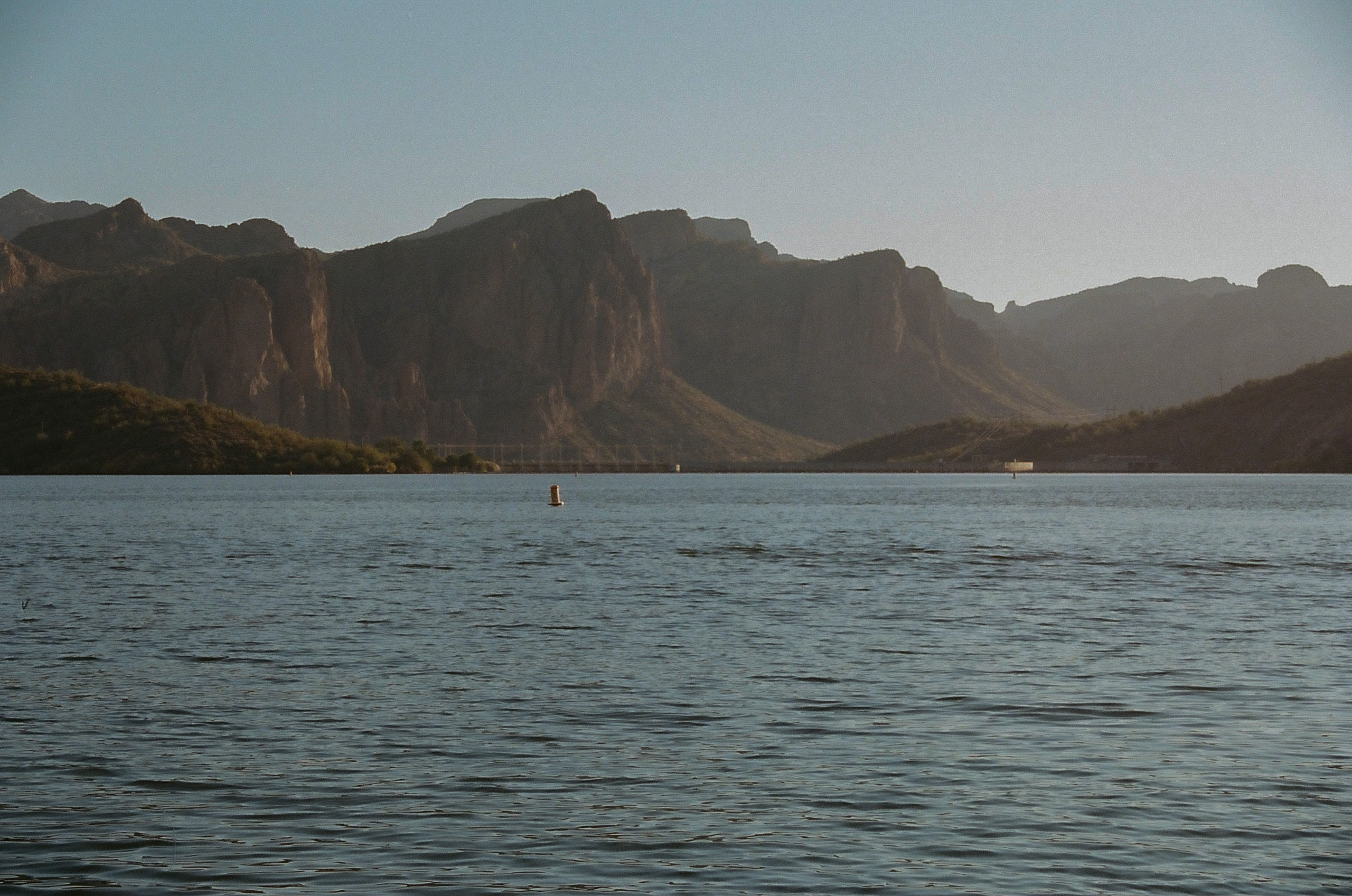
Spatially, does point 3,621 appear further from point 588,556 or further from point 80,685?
point 588,556

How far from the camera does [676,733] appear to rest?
20.3 m

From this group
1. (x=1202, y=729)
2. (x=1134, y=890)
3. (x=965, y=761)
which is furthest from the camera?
(x=1202, y=729)

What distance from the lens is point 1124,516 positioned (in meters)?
107

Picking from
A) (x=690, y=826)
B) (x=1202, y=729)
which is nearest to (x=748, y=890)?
(x=690, y=826)

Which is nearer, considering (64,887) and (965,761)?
(64,887)

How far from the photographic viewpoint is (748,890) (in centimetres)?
1299

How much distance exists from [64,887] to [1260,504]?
127 metres

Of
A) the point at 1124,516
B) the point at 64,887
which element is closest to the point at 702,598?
the point at 64,887

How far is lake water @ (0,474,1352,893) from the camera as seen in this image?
1394cm

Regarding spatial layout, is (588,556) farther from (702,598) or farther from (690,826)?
(690,826)

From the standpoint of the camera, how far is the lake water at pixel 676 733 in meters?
13.9

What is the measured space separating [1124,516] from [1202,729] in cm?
8966

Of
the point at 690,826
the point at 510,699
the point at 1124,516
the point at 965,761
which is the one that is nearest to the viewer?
the point at 690,826

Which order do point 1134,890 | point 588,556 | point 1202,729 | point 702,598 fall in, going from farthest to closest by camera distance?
point 588,556
point 702,598
point 1202,729
point 1134,890
